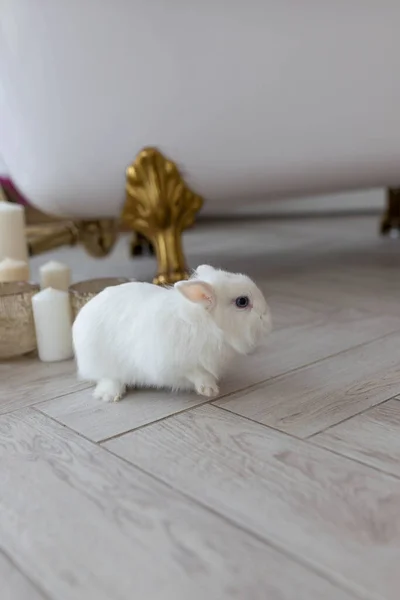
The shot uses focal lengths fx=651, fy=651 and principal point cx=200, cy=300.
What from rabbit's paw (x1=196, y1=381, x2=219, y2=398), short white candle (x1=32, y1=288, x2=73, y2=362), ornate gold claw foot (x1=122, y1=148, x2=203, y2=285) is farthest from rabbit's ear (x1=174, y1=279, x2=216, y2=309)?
ornate gold claw foot (x1=122, y1=148, x2=203, y2=285)

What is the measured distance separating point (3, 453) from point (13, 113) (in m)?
0.82

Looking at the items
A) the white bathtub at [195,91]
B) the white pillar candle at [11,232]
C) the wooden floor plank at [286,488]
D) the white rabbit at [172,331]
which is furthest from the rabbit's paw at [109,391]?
the white bathtub at [195,91]

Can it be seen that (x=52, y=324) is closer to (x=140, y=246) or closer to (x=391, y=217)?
(x=140, y=246)

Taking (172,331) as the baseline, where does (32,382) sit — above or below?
Answer: below

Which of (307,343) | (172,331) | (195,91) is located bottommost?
(307,343)

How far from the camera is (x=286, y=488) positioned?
0.63 metres

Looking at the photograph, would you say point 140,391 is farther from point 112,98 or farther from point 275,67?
point 275,67

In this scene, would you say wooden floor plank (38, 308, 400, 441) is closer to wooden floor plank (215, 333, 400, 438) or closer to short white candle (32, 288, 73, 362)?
wooden floor plank (215, 333, 400, 438)

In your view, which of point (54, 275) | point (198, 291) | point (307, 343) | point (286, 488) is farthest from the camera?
point (54, 275)

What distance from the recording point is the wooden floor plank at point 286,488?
20.7 inches

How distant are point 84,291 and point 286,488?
549mm

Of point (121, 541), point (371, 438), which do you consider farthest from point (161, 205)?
point (121, 541)

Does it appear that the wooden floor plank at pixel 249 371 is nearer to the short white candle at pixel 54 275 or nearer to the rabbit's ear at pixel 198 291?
the rabbit's ear at pixel 198 291

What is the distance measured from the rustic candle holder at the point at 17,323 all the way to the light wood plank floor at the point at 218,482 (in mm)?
28
